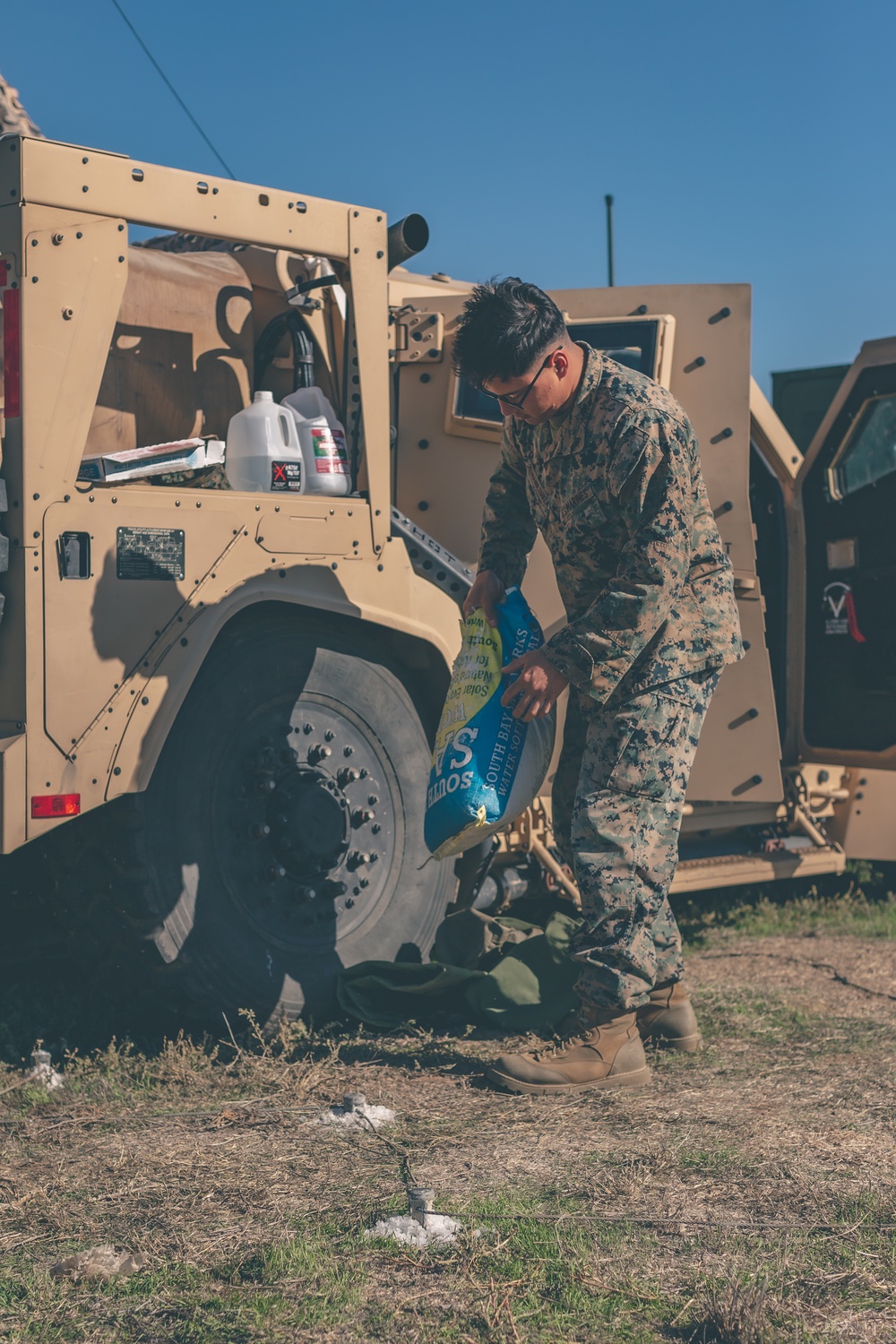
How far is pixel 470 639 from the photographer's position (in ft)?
12.1

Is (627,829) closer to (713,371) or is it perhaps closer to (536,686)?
(536,686)

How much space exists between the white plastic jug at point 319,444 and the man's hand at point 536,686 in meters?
0.92

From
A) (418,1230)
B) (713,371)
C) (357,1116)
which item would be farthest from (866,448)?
(418,1230)

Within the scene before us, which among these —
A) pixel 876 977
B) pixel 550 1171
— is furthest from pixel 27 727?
pixel 876 977

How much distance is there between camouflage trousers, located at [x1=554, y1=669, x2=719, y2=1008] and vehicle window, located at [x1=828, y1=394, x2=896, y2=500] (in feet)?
7.25

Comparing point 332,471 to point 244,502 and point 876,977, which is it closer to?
point 244,502

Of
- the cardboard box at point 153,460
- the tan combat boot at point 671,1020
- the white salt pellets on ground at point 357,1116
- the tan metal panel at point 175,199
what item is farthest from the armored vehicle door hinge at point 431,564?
the white salt pellets on ground at point 357,1116

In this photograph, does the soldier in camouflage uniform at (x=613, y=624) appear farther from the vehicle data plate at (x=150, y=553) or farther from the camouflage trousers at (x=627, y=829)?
the vehicle data plate at (x=150, y=553)

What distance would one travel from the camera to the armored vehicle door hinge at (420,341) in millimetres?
4828

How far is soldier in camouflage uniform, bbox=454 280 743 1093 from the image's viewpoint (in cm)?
339

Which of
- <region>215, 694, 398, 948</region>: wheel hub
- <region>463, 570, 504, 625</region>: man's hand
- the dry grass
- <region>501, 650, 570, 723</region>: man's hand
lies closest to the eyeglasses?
<region>463, 570, 504, 625</region>: man's hand

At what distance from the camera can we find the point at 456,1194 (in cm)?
268

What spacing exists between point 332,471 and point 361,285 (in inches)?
22.2

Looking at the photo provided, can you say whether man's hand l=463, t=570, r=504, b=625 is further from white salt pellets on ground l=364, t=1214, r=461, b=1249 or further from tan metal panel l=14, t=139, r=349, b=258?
white salt pellets on ground l=364, t=1214, r=461, b=1249
